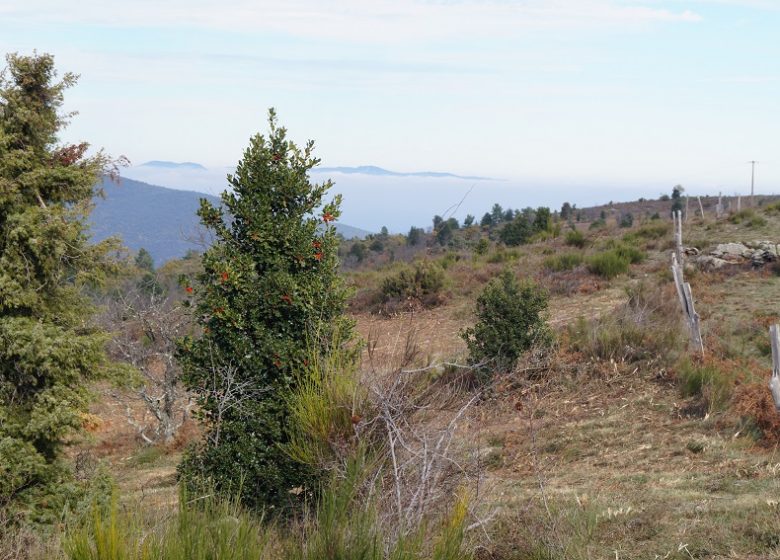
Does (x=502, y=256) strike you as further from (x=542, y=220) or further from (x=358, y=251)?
(x=358, y=251)

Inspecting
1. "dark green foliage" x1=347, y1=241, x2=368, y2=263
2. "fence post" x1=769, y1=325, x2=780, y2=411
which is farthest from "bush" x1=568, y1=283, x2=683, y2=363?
"dark green foliage" x1=347, y1=241, x2=368, y2=263

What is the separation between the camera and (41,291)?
24.8ft

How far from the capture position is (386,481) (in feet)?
16.6

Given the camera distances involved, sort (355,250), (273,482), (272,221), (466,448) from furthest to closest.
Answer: (355,250) < (272,221) < (273,482) < (466,448)

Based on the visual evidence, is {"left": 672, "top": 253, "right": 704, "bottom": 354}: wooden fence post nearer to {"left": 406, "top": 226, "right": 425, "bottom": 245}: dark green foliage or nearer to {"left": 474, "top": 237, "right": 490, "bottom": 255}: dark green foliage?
{"left": 474, "top": 237, "right": 490, "bottom": 255}: dark green foliage

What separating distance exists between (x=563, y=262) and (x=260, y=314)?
624 inches

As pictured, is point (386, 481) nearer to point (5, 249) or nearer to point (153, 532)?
point (153, 532)

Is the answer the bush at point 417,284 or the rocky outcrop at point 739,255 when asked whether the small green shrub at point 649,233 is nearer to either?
the rocky outcrop at point 739,255

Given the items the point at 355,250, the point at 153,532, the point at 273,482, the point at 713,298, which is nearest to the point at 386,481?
the point at 273,482

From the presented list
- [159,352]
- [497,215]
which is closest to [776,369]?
[159,352]

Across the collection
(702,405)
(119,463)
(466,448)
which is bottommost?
(119,463)

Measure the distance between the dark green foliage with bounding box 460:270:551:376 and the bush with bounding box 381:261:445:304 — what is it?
7.54 metres

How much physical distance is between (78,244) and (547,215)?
1031 inches

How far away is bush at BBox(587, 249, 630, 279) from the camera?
19.6 metres
